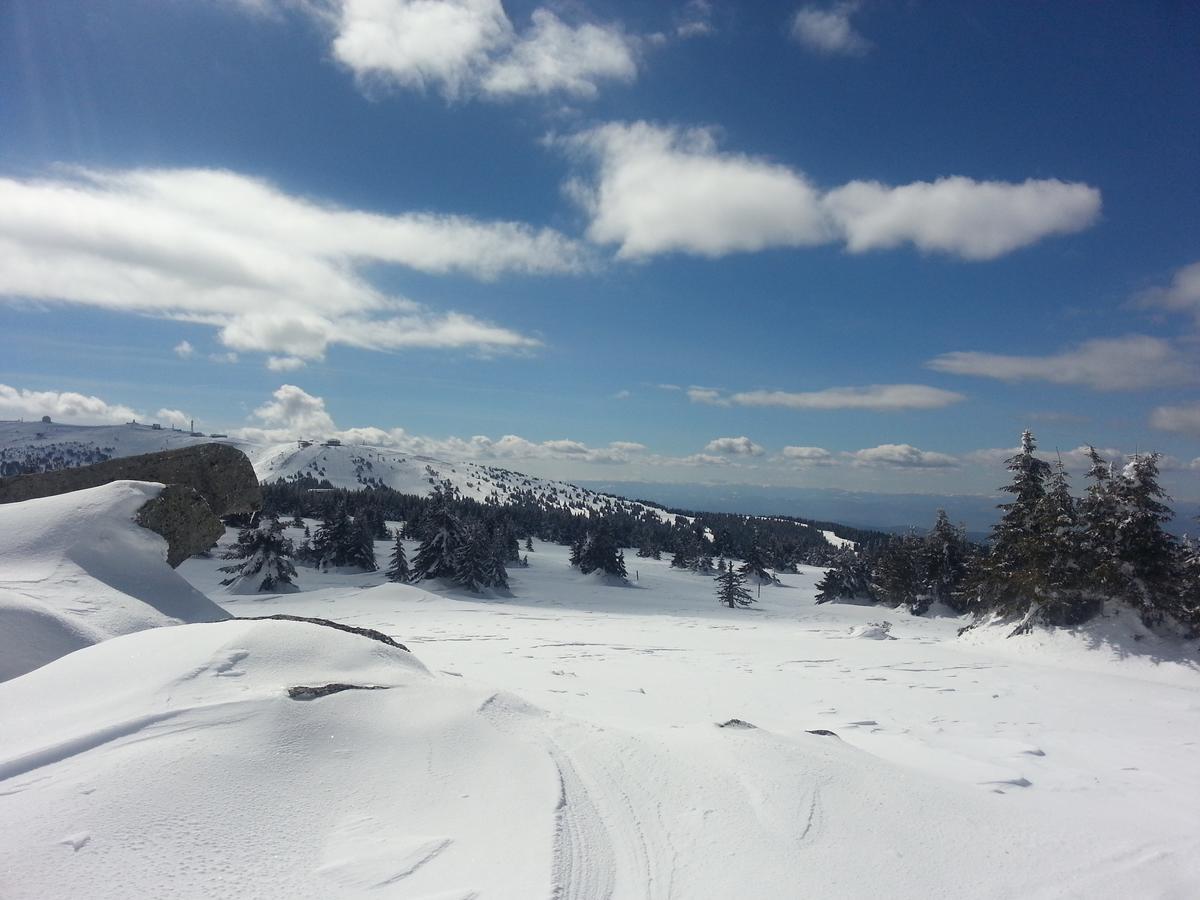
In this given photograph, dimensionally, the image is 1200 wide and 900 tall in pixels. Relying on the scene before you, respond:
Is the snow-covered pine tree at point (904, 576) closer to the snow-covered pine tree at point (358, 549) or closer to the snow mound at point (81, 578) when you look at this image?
the snow mound at point (81, 578)

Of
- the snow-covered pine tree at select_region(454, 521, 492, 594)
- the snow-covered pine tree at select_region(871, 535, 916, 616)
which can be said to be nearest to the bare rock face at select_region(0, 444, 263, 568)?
the snow-covered pine tree at select_region(454, 521, 492, 594)

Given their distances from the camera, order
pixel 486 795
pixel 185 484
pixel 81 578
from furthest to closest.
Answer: pixel 185 484, pixel 81 578, pixel 486 795

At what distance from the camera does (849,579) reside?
56.5 meters

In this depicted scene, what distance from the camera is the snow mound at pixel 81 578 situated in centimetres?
838

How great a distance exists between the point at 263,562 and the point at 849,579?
49.5 m

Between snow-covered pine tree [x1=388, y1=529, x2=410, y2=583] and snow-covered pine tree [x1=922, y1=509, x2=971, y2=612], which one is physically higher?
snow-covered pine tree [x1=922, y1=509, x2=971, y2=612]

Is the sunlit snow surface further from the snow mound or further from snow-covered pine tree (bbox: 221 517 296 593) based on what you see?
snow-covered pine tree (bbox: 221 517 296 593)

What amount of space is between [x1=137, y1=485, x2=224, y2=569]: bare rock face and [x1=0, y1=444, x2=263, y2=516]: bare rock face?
1.11m

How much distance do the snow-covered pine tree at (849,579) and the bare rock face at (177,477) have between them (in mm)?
46725

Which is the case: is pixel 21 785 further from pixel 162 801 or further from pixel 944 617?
pixel 944 617

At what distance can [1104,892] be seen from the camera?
462 cm

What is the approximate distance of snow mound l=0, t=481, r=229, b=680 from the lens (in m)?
8.38

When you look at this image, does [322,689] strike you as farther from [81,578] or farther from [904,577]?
[904,577]

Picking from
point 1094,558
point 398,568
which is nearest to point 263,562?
point 398,568
